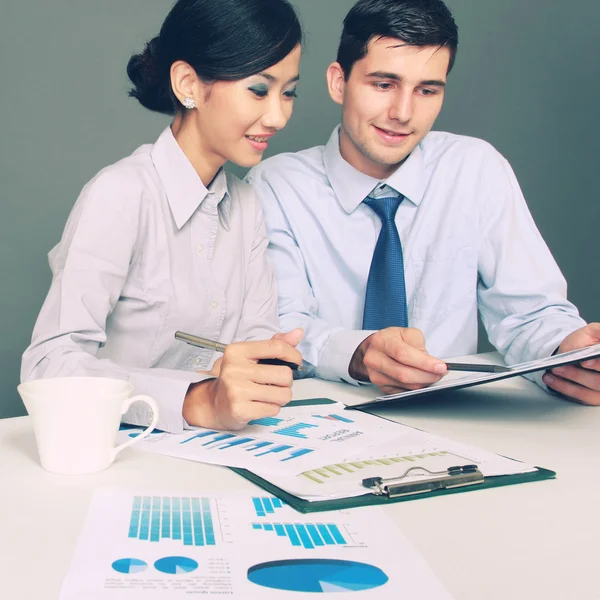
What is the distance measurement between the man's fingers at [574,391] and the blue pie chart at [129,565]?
0.94 meters

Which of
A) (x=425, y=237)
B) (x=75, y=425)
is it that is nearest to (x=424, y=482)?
(x=75, y=425)

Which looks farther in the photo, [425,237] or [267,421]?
[425,237]

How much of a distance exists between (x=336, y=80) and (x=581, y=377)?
3.51 feet

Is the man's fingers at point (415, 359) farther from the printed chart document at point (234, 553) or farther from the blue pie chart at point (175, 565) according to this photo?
the blue pie chart at point (175, 565)

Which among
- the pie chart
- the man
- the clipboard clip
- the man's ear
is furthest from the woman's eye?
the pie chart

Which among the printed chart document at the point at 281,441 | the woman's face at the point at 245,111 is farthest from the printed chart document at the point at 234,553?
the woman's face at the point at 245,111

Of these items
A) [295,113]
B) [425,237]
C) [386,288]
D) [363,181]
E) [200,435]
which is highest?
[295,113]

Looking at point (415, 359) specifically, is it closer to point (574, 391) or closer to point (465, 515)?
point (574, 391)

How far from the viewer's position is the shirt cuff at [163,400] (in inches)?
43.9

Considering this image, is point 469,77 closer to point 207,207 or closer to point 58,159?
point 58,159

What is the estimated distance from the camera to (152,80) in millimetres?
1615

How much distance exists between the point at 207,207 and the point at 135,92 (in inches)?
12.2

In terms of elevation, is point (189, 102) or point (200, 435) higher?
point (189, 102)

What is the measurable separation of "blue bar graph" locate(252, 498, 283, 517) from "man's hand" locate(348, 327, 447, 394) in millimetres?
518
